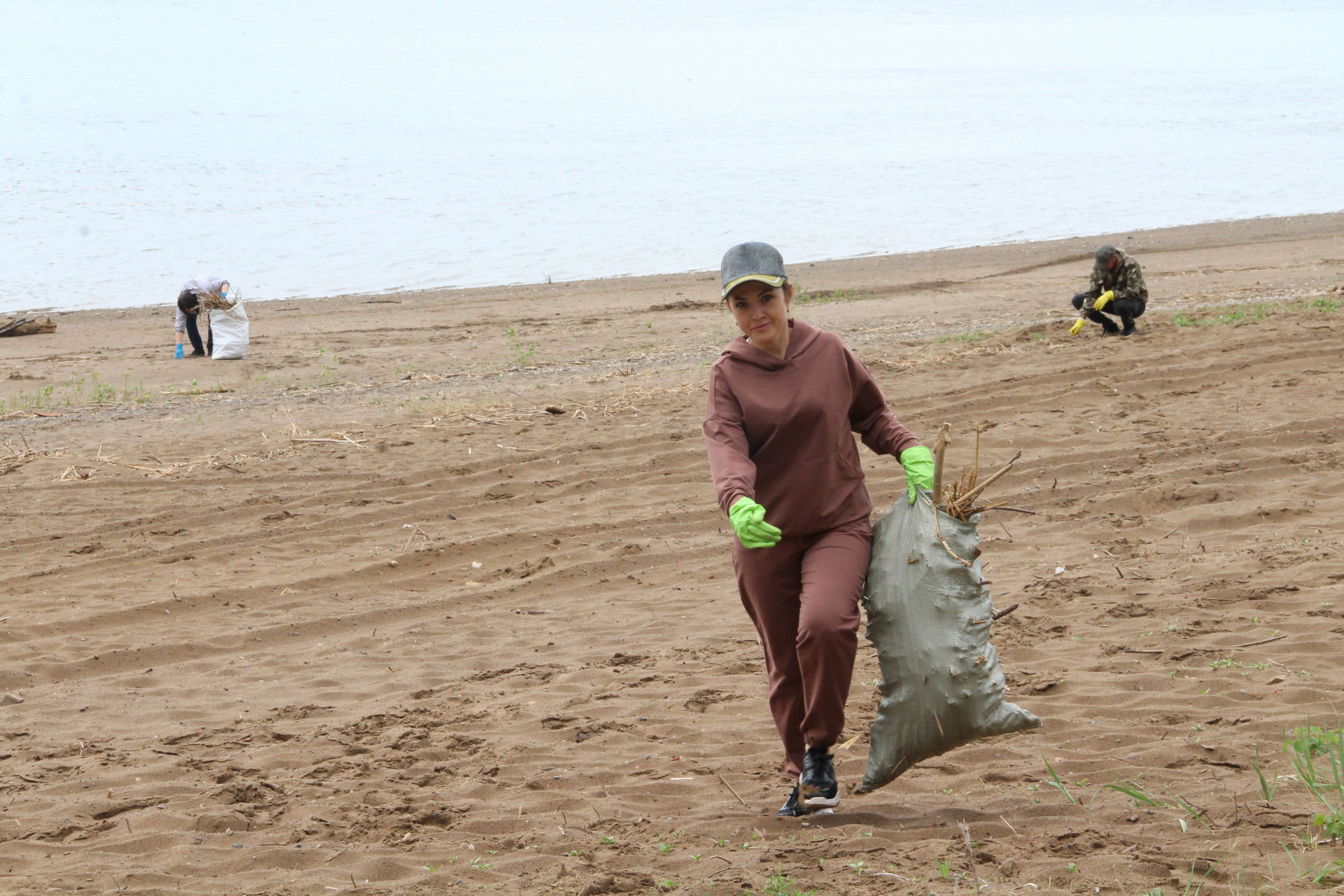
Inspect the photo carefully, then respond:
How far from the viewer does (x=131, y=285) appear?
70.2 feet

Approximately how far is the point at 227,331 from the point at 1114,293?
350 inches

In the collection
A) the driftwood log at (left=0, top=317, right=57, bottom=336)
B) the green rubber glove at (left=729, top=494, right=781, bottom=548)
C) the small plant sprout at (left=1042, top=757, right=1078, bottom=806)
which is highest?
the driftwood log at (left=0, top=317, right=57, bottom=336)

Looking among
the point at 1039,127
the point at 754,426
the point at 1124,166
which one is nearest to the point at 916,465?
the point at 754,426

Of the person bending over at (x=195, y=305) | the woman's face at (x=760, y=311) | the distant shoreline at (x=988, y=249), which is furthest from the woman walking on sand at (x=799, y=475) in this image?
the distant shoreline at (x=988, y=249)

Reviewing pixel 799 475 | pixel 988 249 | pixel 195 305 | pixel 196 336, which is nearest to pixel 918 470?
pixel 799 475

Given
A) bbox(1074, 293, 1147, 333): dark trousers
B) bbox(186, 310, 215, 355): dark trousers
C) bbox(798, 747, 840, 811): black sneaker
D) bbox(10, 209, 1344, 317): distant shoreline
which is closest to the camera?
bbox(798, 747, 840, 811): black sneaker

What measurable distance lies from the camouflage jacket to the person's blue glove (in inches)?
313

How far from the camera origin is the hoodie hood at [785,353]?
12.2 feet

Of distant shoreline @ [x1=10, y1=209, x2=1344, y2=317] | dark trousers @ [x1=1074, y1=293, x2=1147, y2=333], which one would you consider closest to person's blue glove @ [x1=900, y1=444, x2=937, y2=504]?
dark trousers @ [x1=1074, y1=293, x2=1147, y2=333]

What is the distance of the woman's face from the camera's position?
3.67 m

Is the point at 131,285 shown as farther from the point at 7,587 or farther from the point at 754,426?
the point at 754,426

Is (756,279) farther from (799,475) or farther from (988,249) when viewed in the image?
(988,249)

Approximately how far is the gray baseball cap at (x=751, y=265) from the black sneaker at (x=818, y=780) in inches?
55.2

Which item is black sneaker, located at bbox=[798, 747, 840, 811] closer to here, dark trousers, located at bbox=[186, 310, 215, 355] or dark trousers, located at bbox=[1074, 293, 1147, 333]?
dark trousers, located at bbox=[1074, 293, 1147, 333]
